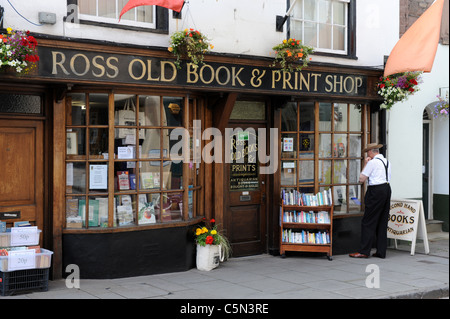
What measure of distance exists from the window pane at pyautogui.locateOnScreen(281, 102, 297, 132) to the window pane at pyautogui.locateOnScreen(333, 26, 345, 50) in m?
1.45

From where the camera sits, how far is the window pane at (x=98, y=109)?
25.1ft

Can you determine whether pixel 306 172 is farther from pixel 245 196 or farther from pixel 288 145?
pixel 245 196

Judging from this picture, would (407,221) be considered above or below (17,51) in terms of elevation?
below

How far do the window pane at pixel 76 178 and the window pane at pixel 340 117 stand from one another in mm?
4609

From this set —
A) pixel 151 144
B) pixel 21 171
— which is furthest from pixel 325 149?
pixel 21 171

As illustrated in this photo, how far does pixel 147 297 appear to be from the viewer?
673cm

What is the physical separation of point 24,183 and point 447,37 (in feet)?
29.0

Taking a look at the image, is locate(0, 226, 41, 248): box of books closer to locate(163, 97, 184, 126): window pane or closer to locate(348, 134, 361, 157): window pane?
locate(163, 97, 184, 126): window pane

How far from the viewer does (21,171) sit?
24.1ft

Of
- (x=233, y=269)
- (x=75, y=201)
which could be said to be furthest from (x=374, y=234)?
(x=75, y=201)

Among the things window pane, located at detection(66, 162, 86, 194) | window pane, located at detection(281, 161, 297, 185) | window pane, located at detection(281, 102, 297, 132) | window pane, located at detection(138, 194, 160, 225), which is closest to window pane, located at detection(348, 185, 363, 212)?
window pane, located at detection(281, 161, 297, 185)

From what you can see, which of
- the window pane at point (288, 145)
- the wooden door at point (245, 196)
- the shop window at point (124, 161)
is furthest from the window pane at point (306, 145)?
the shop window at point (124, 161)

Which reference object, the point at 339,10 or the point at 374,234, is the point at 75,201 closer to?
the point at 374,234

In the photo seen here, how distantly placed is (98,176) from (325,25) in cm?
499
